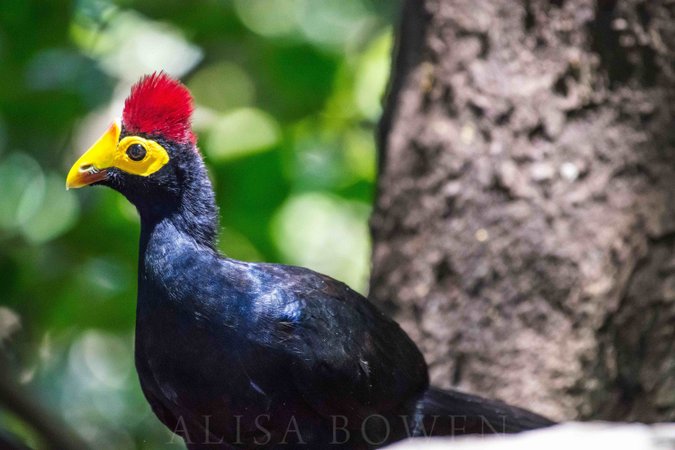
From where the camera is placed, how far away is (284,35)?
5152 mm

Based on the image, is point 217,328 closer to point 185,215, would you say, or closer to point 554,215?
point 185,215

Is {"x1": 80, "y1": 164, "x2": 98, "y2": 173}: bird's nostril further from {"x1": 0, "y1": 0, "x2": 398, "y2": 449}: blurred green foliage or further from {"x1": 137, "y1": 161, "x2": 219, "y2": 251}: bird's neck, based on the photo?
{"x1": 0, "y1": 0, "x2": 398, "y2": 449}: blurred green foliage

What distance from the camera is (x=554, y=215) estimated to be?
4027 mm

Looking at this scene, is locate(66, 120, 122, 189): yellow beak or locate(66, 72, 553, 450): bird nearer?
locate(66, 72, 553, 450): bird

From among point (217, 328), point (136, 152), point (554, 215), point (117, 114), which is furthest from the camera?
point (117, 114)

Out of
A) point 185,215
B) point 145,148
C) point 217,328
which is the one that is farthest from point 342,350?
point 145,148

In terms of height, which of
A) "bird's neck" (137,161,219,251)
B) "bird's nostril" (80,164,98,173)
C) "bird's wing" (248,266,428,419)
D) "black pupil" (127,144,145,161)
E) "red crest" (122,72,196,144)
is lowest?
"bird's wing" (248,266,428,419)

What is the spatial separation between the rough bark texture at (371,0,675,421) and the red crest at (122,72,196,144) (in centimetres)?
140

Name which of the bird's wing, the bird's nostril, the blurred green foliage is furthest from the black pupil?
the blurred green foliage

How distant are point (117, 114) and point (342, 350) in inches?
80.3

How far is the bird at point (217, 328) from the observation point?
299 centimetres

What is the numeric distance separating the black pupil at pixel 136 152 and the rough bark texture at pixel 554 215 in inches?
58.4

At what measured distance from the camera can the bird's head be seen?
10.2 feet

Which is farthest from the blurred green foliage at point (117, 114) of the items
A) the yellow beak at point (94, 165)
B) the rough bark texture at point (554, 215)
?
the yellow beak at point (94, 165)
